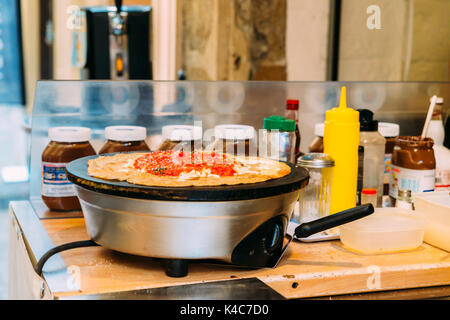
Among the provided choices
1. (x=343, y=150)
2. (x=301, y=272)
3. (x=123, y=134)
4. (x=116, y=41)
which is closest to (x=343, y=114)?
(x=343, y=150)

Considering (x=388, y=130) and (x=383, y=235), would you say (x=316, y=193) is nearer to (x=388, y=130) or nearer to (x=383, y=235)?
(x=383, y=235)

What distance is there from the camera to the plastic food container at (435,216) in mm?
1165

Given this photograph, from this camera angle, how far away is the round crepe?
0.93m

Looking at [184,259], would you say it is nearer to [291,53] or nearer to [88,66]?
[291,53]

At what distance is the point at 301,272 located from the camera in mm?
999

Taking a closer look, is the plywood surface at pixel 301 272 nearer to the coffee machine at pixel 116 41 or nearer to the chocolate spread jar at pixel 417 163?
the chocolate spread jar at pixel 417 163

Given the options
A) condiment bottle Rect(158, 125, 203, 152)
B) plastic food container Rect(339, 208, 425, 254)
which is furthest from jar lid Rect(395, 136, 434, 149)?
condiment bottle Rect(158, 125, 203, 152)

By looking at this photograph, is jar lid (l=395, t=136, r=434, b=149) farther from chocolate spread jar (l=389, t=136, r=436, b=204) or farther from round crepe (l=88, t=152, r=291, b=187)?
round crepe (l=88, t=152, r=291, b=187)

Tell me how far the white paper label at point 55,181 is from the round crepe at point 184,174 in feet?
0.72

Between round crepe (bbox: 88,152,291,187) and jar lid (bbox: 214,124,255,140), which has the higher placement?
jar lid (bbox: 214,124,255,140)

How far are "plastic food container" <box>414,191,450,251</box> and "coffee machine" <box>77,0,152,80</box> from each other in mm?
1138

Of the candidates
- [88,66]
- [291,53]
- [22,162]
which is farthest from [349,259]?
[22,162]

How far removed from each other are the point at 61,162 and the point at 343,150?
27.5 inches

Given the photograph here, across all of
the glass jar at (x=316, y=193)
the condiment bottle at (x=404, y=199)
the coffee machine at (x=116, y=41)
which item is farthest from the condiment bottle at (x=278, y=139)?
the coffee machine at (x=116, y=41)
